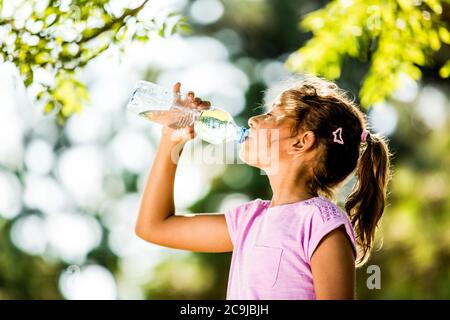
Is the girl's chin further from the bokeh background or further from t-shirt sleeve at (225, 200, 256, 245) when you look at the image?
the bokeh background

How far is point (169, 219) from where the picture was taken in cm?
277

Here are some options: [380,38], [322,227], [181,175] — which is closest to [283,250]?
[322,227]

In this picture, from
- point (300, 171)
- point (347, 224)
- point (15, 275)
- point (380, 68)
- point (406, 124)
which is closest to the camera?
point (347, 224)

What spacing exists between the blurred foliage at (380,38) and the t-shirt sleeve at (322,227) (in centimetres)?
Result: 134

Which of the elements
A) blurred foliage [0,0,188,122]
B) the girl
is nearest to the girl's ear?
the girl

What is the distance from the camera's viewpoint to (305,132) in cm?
270

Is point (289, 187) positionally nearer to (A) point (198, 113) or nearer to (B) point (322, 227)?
(B) point (322, 227)

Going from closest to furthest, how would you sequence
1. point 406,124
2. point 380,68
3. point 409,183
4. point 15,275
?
point 380,68, point 409,183, point 406,124, point 15,275

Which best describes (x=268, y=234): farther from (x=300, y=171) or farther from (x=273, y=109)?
(x=273, y=109)

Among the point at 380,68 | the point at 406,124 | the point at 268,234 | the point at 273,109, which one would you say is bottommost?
the point at 268,234

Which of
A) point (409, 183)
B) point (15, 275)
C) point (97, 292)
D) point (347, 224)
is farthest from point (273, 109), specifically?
point (15, 275)

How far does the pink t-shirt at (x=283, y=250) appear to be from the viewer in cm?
237

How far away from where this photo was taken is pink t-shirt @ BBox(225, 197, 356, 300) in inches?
93.3

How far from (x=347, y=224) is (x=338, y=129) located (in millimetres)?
415
